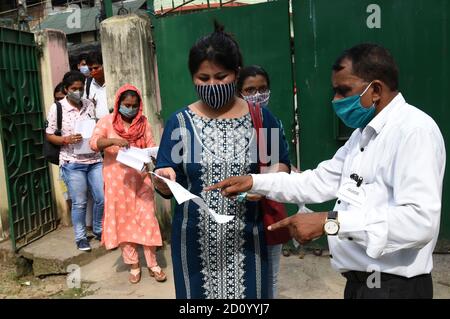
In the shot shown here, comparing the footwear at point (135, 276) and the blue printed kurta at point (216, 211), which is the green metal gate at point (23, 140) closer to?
the footwear at point (135, 276)

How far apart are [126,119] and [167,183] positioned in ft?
6.33

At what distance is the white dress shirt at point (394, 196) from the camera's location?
1.44m

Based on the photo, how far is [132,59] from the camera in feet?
14.7

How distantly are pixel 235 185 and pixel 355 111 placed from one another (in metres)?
0.64

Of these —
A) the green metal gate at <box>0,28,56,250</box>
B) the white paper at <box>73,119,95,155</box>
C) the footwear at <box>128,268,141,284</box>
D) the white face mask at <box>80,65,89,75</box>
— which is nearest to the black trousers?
the footwear at <box>128,268,141,284</box>

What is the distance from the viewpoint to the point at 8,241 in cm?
488

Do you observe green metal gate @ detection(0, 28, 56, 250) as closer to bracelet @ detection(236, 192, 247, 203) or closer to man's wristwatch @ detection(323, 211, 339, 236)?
bracelet @ detection(236, 192, 247, 203)

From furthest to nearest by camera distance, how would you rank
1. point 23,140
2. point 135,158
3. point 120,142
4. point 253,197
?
point 23,140, point 120,142, point 135,158, point 253,197

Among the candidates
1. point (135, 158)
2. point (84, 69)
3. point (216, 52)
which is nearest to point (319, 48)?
point (135, 158)

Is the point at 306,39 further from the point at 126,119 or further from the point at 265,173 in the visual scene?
the point at 265,173

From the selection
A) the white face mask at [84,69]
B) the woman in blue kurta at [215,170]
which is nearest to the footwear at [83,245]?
the woman in blue kurta at [215,170]

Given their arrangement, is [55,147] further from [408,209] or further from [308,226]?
[408,209]

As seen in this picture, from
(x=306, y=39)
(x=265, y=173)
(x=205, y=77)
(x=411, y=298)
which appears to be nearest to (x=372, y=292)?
(x=411, y=298)

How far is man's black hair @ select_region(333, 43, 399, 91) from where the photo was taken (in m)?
1.62
